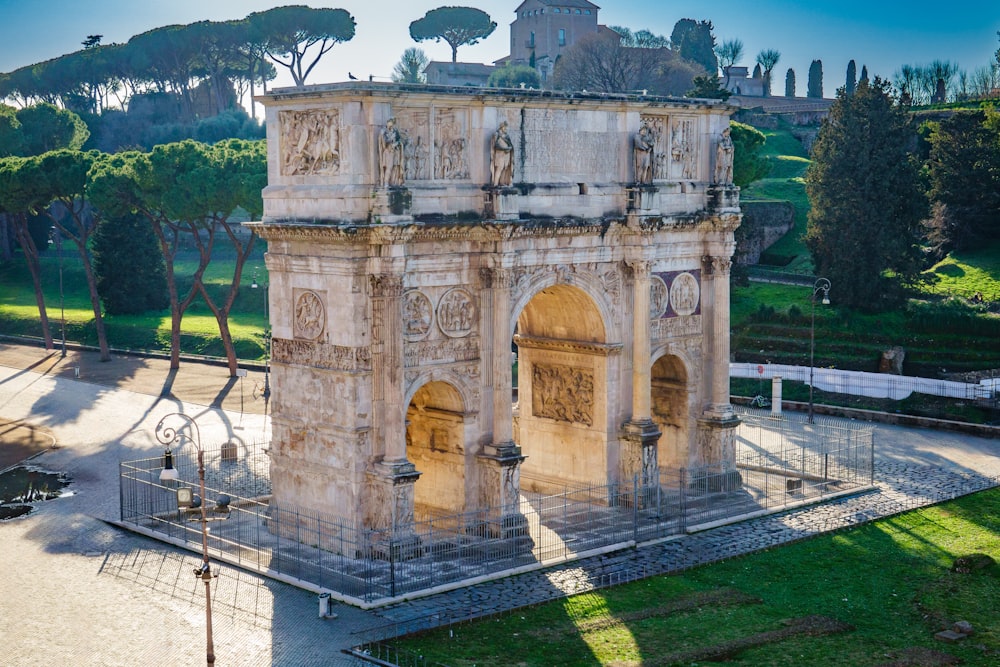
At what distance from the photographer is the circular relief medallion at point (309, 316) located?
3472 cm

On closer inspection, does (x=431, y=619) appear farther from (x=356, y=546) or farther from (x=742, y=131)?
(x=742, y=131)

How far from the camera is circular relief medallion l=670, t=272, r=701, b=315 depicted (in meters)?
41.8

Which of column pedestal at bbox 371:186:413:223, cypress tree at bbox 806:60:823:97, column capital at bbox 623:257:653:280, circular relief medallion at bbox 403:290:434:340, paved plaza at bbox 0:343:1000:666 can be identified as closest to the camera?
paved plaza at bbox 0:343:1000:666

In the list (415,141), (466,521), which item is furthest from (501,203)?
(466,521)

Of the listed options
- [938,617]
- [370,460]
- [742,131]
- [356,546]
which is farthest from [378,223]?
[742,131]

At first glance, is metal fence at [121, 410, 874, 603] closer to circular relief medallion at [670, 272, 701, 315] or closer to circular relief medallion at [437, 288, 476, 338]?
circular relief medallion at [437, 288, 476, 338]

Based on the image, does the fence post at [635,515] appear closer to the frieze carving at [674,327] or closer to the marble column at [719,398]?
the marble column at [719,398]

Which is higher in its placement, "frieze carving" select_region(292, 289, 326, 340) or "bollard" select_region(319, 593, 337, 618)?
"frieze carving" select_region(292, 289, 326, 340)

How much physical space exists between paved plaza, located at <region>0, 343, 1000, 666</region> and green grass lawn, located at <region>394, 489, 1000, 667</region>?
3.82 ft

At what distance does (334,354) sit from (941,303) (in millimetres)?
39035

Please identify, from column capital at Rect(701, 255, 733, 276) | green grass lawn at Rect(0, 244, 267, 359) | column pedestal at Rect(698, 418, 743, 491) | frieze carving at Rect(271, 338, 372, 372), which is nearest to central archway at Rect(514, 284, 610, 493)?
column pedestal at Rect(698, 418, 743, 491)

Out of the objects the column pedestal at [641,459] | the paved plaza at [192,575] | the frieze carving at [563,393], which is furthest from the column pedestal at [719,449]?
the frieze carving at [563,393]

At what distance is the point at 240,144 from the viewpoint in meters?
59.7

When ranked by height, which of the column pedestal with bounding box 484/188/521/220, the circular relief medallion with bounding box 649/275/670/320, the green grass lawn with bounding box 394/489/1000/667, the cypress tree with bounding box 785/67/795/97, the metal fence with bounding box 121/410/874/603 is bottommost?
the green grass lawn with bounding box 394/489/1000/667
